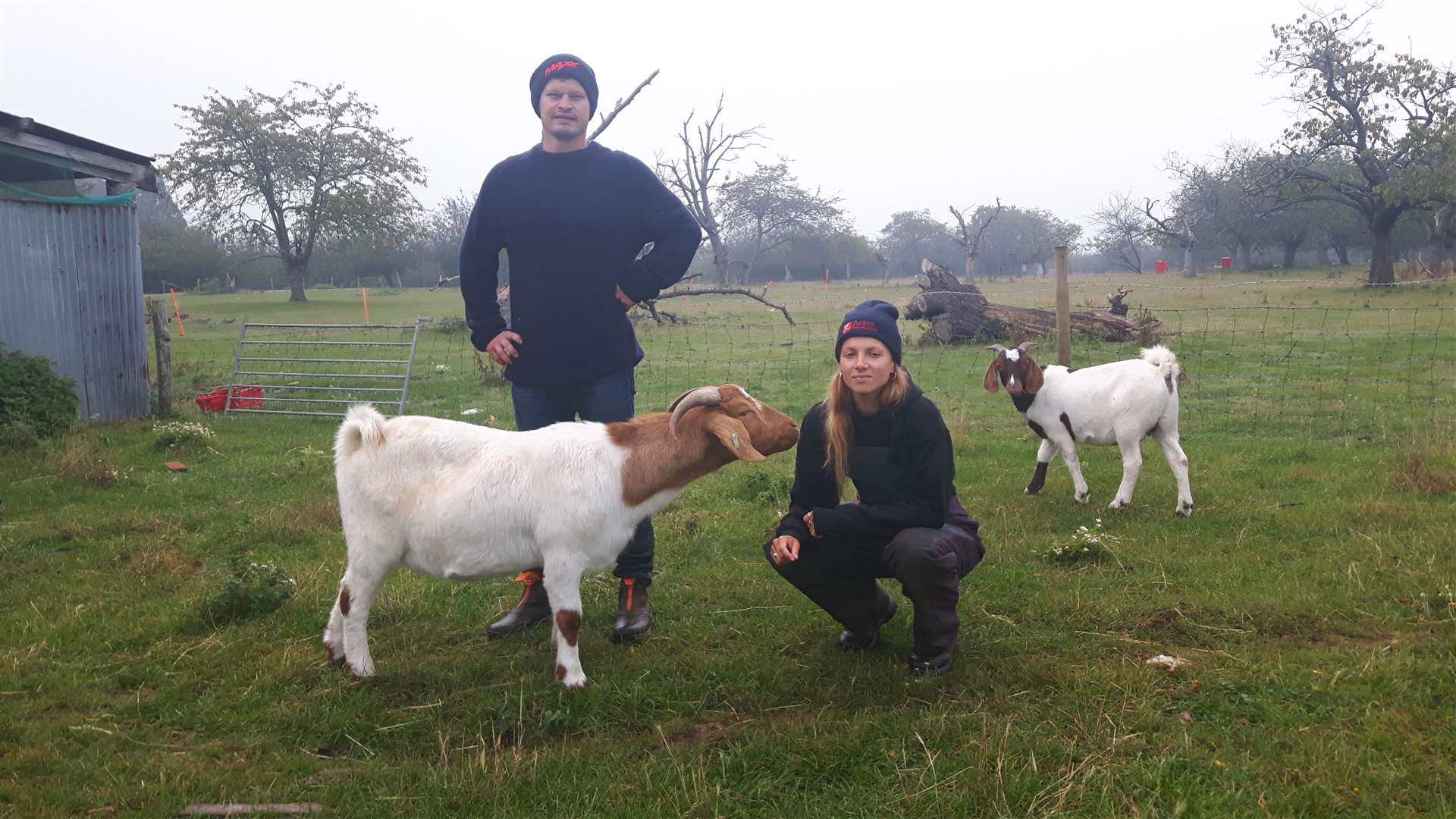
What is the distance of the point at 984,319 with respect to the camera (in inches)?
769

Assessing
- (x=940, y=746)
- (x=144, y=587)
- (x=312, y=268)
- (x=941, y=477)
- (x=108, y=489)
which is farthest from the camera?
(x=312, y=268)

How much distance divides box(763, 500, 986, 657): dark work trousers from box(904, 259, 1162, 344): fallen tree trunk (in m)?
14.2

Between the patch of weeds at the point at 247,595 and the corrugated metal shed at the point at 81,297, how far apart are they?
8.00 m

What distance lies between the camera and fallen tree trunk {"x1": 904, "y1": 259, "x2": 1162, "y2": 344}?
18328mm

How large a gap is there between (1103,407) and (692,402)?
443cm

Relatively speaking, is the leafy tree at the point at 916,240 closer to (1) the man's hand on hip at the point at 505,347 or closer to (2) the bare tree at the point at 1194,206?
(2) the bare tree at the point at 1194,206

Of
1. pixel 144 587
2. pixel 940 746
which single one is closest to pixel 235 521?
pixel 144 587

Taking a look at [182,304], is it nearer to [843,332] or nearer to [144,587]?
[144,587]

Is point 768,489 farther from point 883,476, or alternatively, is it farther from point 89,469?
point 89,469

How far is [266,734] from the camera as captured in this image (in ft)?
13.8

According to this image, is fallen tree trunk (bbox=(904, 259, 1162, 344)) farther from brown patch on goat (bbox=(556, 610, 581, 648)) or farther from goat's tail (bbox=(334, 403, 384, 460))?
goat's tail (bbox=(334, 403, 384, 460))

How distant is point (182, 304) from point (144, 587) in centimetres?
4073

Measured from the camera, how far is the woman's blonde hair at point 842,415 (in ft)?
15.1

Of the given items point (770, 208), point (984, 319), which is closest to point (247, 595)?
point (984, 319)
